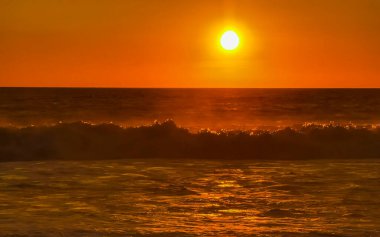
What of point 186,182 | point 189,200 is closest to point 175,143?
point 186,182

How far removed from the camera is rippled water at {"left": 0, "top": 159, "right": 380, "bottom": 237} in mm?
11977

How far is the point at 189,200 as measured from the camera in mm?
14969

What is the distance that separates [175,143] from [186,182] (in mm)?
11478

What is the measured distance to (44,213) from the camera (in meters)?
13.3

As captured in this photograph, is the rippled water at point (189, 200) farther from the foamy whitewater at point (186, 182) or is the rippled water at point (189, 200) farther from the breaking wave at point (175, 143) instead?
the breaking wave at point (175, 143)

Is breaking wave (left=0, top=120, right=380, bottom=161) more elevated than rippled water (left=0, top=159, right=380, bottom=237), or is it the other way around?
breaking wave (left=0, top=120, right=380, bottom=161)

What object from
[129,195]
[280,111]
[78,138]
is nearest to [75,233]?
[129,195]

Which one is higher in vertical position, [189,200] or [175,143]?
[175,143]

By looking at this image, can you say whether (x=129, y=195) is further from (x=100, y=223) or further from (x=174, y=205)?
(x=100, y=223)

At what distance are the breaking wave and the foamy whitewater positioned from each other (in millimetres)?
43

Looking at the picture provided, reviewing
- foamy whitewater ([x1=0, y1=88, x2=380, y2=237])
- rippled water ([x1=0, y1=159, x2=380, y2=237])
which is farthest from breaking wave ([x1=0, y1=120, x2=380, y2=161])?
rippled water ([x1=0, y1=159, x2=380, y2=237])

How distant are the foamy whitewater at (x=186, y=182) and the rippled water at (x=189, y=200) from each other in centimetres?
2

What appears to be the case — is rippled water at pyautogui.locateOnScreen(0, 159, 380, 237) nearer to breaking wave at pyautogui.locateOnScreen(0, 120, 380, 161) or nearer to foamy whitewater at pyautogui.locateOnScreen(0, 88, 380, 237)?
foamy whitewater at pyautogui.locateOnScreen(0, 88, 380, 237)

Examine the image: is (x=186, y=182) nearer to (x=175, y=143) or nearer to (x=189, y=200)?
(x=189, y=200)
